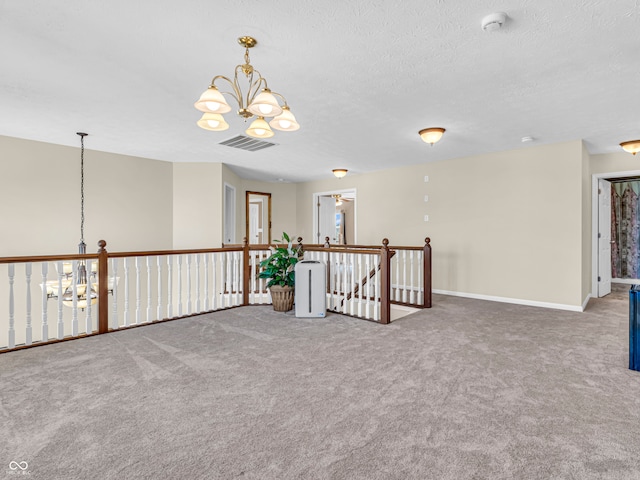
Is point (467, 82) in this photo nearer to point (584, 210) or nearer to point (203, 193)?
point (584, 210)

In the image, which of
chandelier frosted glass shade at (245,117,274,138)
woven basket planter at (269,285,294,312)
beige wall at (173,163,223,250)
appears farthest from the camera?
beige wall at (173,163,223,250)

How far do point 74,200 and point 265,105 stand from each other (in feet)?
15.3

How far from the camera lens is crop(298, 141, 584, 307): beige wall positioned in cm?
490

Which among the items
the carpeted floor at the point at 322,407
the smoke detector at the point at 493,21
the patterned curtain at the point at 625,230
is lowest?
the carpeted floor at the point at 322,407

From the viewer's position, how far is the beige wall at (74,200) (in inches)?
188

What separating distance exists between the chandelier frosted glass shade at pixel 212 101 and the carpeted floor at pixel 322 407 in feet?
6.60

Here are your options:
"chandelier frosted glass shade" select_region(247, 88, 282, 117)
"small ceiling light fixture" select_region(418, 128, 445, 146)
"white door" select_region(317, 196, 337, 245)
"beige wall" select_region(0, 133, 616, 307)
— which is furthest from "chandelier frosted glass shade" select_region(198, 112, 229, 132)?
"white door" select_region(317, 196, 337, 245)

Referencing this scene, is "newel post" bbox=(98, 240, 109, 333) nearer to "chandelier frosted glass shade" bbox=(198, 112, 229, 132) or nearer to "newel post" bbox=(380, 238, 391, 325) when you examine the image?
"chandelier frosted glass shade" bbox=(198, 112, 229, 132)

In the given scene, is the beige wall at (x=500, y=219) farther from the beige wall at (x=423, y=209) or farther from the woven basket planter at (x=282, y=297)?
the woven basket planter at (x=282, y=297)

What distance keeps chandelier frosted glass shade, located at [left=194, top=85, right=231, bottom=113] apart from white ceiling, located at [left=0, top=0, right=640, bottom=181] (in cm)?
36

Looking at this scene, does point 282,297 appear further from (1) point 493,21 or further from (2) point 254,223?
(2) point 254,223

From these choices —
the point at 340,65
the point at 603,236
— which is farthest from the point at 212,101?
the point at 603,236

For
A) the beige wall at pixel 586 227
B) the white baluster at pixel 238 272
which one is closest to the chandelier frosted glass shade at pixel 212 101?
the white baluster at pixel 238 272

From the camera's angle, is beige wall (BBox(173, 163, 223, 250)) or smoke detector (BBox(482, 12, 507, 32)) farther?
beige wall (BBox(173, 163, 223, 250))
